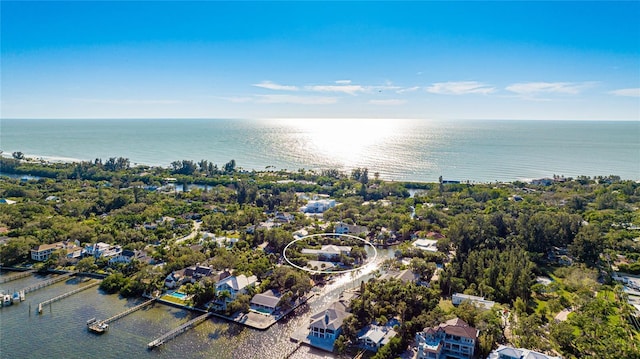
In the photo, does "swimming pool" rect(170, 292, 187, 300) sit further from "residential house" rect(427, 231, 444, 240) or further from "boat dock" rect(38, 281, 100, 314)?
"residential house" rect(427, 231, 444, 240)

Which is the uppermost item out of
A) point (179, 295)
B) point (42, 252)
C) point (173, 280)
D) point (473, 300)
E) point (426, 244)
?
point (473, 300)

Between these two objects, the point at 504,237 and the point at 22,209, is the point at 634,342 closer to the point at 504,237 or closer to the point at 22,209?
the point at 504,237

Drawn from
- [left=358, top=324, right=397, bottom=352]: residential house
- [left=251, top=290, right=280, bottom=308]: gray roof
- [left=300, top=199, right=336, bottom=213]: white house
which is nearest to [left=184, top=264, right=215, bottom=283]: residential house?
[left=251, top=290, right=280, bottom=308]: gray roof

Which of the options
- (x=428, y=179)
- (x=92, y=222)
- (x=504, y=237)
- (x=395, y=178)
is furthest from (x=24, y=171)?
(x=504, y=237)

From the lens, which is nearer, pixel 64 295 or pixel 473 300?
pixel 473 300

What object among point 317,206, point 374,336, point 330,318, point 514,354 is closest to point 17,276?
point 330,318

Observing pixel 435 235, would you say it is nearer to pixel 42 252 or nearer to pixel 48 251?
pixel 48 251

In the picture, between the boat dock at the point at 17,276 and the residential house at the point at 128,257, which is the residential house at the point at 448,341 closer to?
the residential house at the point at 128,257
